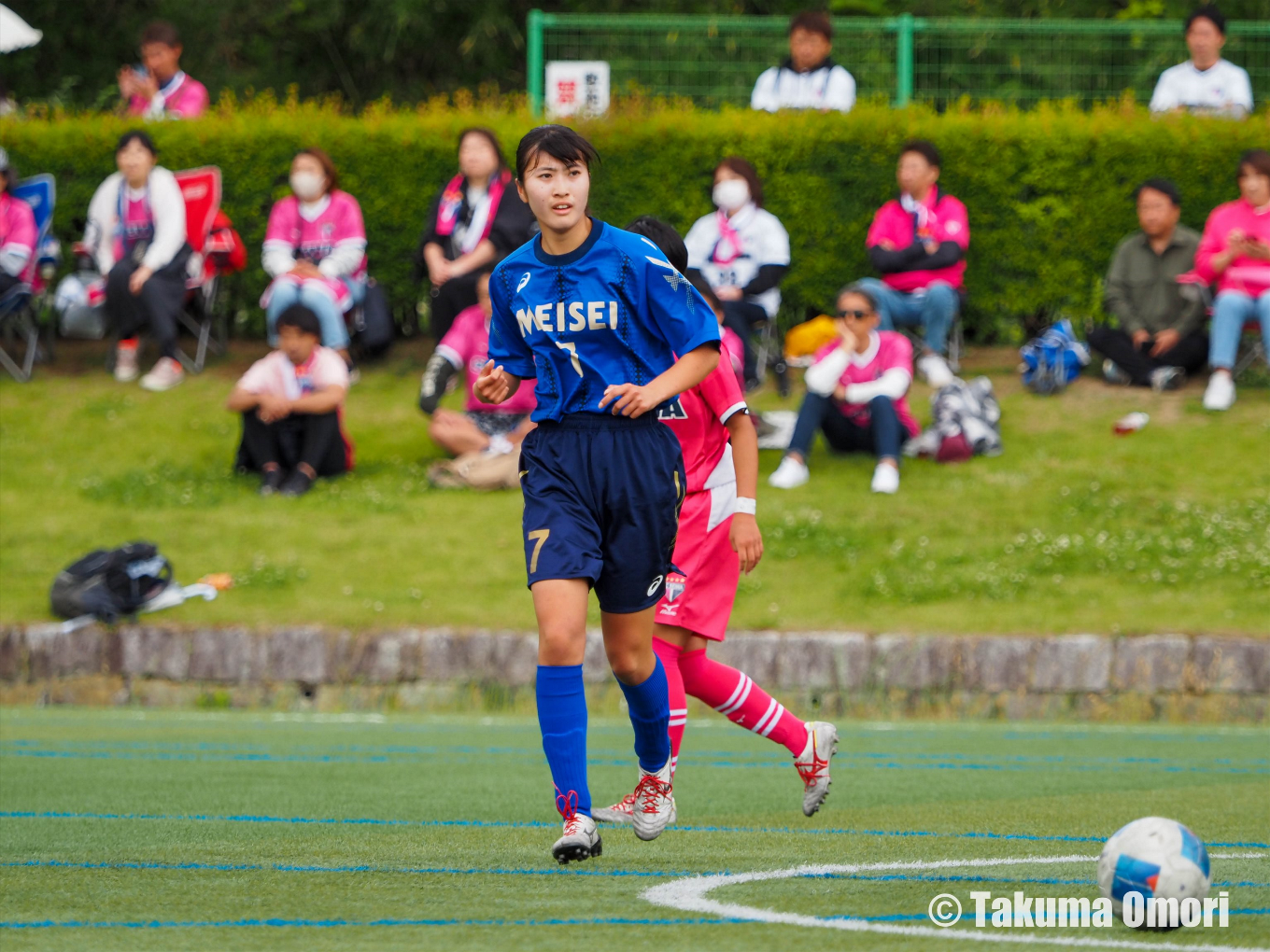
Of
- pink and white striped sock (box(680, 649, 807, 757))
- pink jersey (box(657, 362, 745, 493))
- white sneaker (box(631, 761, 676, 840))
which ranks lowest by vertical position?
white sneaker (box(631, 761, 676, 840))

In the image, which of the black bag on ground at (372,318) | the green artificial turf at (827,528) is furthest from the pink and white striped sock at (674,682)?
the black bag on ground at (372,318)

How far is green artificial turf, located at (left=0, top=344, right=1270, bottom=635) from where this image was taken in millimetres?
11328

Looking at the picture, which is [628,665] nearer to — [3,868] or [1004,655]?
[3,868]

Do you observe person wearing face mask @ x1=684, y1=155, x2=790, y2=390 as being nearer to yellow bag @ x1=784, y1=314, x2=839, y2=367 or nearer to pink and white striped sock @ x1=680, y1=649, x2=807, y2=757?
yellow bag @ x1=784, y1=314, x2=839, y2=367

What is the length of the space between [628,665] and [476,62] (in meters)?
22.9

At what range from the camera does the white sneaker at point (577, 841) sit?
4520 millimetres

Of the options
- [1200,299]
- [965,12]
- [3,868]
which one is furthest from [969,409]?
[965,12]

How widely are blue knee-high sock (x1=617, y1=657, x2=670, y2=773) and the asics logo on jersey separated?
1.07 metres

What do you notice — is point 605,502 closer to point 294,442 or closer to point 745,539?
point 745,539

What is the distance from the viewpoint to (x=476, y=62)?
2670cm

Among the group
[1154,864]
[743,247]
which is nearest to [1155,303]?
[743,247]

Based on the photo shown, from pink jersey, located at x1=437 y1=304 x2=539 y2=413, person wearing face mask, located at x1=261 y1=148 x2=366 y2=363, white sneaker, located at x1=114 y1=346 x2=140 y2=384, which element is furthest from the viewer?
white sneaker, located at x1=114 y1=346 x2=140 y2=384

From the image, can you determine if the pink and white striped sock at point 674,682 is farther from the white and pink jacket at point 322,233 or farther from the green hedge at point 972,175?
the green hedge at point 972,175

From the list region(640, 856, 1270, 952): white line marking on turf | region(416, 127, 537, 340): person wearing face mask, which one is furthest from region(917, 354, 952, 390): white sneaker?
region(640, 856, 1270, 952): white line marking on turf
